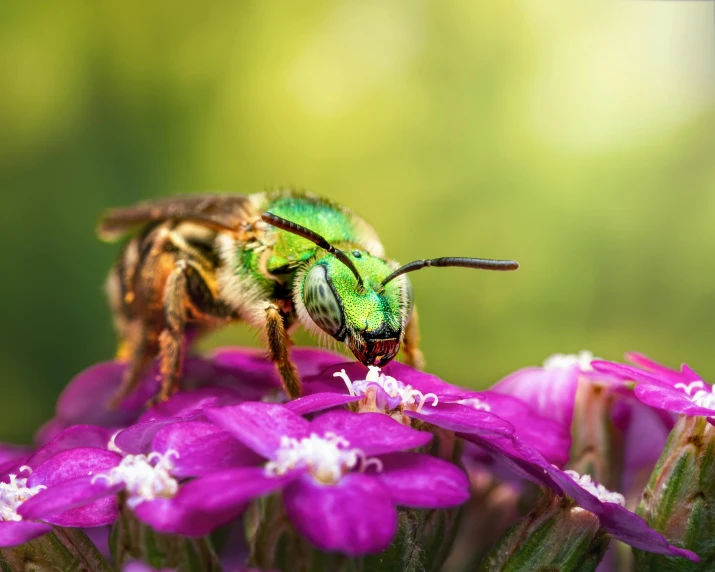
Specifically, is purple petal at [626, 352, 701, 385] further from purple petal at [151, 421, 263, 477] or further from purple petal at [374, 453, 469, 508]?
→ purple petal at [151, 421, 263, 477]

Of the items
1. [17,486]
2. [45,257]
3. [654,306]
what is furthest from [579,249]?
[17,486]

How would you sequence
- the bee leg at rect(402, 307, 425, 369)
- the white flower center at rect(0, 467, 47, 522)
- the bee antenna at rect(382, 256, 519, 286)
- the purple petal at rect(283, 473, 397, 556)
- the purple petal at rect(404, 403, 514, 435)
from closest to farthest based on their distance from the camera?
the purple petal at rect(283, 473, 397, 556) → the purple petal at rect(404, 403, 514, 435) → the white flower center at rect(0, 467, 47, 522) → the bee antenna at rect(382, 256, 519, 286) → the bee leg at rect(402, 307, 425, 369)

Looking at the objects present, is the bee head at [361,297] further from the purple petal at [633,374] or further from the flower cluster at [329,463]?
the purple petal at [633,374]

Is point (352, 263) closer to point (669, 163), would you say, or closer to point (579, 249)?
point (579, 249)

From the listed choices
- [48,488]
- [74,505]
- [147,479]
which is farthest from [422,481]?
[48,488]

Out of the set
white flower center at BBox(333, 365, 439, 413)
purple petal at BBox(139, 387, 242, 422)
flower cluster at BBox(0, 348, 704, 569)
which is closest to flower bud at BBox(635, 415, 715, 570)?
flower cluster at BBox(0, 348, 704, 569)
